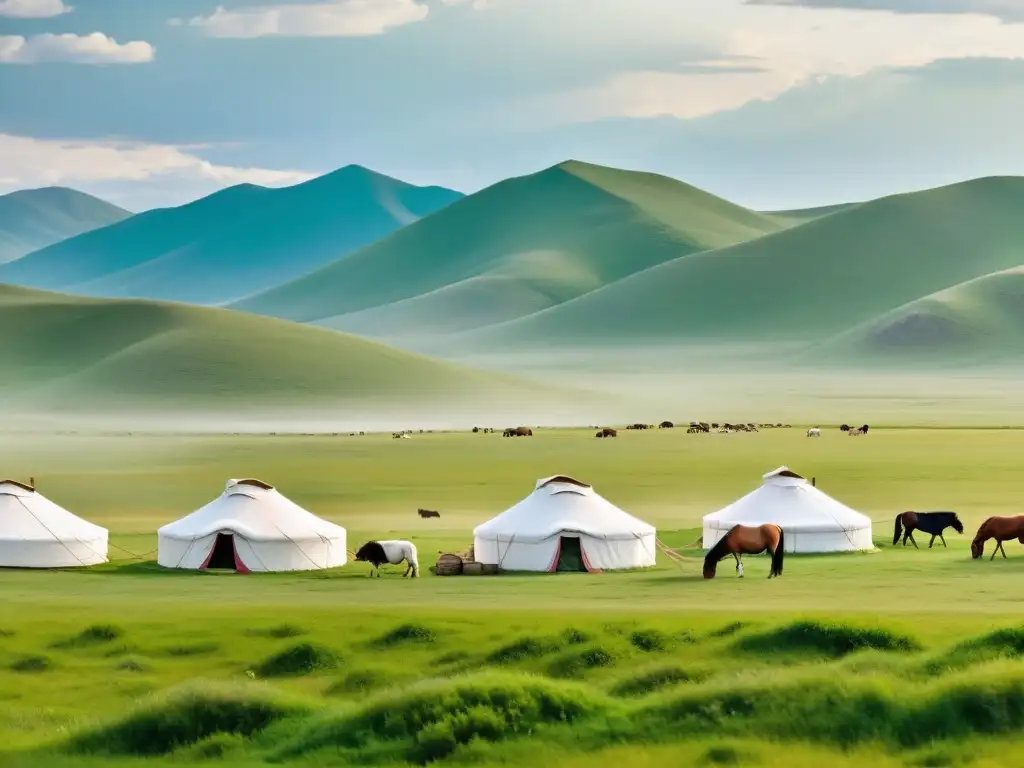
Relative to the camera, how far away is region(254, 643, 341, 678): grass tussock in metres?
22.9

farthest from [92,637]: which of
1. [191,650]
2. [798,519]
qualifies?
[798,519]

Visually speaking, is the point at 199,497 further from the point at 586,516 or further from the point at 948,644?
the point at 948,644

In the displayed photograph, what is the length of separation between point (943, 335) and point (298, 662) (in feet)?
544

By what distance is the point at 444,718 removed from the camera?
15.7 m

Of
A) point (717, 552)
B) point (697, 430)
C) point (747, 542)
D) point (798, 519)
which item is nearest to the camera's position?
point (717, 552)

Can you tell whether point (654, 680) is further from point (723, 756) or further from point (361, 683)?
point (723, 756)

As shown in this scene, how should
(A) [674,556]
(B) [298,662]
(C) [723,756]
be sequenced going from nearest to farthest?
(C) [723,756] → (B) [298,662] → (A) [674,556]

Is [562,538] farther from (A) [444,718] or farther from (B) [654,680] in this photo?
(A) [444,718]

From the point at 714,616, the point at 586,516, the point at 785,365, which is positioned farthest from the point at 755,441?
the point at 785,365

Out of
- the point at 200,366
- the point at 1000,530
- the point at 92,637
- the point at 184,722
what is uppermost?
the point at 200,366

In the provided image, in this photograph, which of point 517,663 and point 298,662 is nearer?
point 517,663

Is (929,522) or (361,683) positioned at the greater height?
(929,522)

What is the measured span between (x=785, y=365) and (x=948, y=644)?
154 metres

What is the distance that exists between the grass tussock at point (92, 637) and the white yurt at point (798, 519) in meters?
15.1
